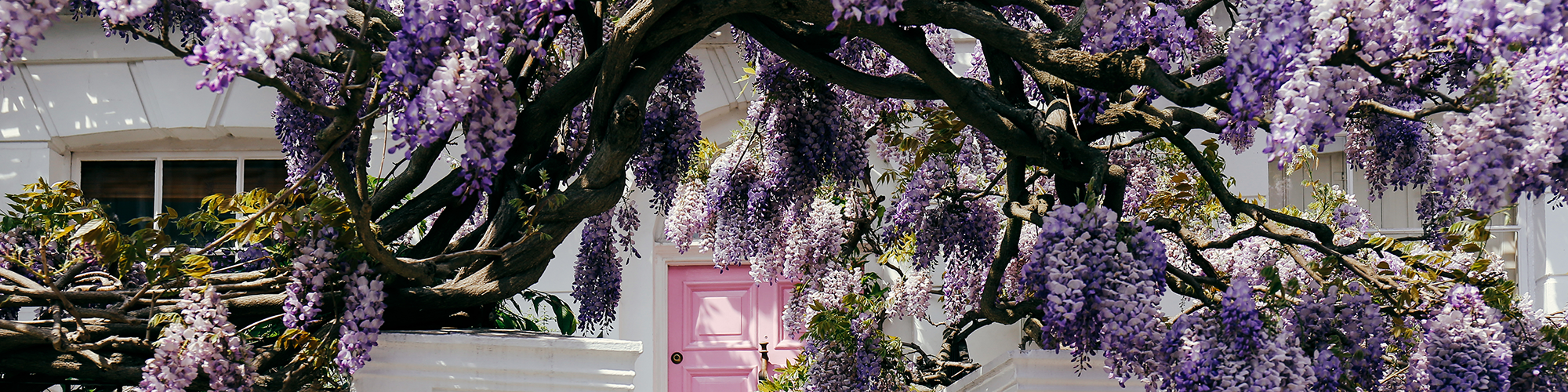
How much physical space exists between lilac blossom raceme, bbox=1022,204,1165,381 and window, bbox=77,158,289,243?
5074mm

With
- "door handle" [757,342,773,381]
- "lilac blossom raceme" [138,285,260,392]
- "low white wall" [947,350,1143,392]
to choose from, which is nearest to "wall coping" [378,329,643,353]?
"lilac blossom raceme" [138,285,260,392]

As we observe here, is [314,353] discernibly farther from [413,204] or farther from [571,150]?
[571,150]

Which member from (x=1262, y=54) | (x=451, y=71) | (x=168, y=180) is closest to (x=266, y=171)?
(x=168, y=180)

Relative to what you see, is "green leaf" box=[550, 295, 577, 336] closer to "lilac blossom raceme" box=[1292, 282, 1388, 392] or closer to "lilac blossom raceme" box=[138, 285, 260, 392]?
"lilac blossom raceme" box=[138, 285, 260, 392]

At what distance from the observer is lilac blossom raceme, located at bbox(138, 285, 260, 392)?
234 cm

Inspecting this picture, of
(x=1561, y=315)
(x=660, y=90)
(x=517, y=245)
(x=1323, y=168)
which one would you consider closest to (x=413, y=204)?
(x=517, y=245)

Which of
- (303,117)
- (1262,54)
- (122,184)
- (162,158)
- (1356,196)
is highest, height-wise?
(162,158)

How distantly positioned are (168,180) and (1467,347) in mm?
6138

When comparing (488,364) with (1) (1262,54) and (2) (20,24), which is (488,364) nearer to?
(2) (20,24)

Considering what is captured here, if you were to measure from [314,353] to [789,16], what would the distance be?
1.31m

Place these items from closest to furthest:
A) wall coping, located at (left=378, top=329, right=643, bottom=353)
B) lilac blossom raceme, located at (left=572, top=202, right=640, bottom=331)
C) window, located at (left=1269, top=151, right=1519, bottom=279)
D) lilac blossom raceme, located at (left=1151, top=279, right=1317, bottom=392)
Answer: lilac blossom raceme, located at (left=1151, top=279, right=1317, bottom=392) < wall coping, located at (left=378, top=329, right=643, bottom=353) < lilac blossom raceme, located at (left=572, top=202, right=640, bottom=331) < window, located at (left=1269, top=151, right=1519, bottom=279)

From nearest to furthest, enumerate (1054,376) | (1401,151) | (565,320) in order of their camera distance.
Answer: (1054,376)
(1401,151)
(565,320)

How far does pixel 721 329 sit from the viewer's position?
626cm

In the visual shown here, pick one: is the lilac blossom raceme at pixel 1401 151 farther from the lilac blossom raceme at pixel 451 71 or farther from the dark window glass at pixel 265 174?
the dark window glass at pixel 265 174
